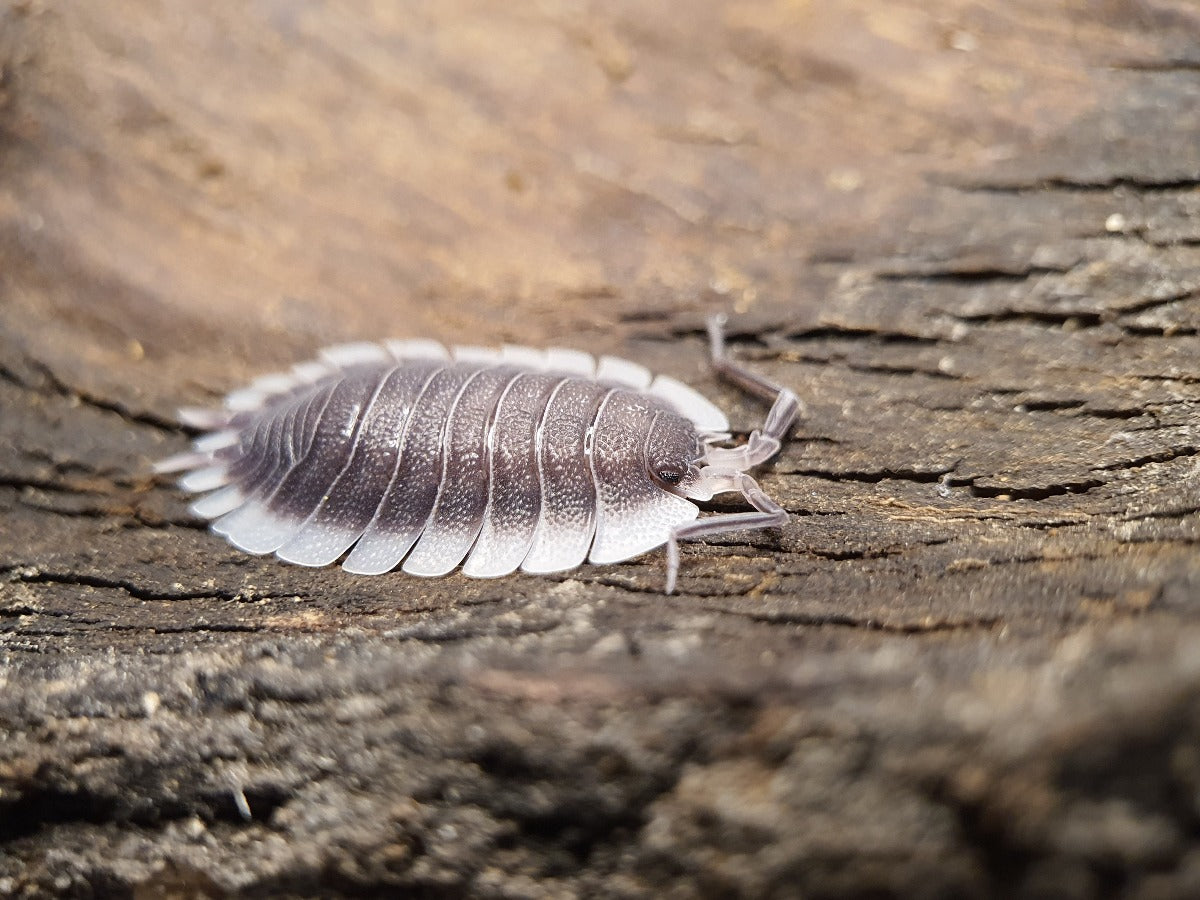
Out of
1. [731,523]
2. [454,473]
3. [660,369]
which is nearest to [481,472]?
[454,473]

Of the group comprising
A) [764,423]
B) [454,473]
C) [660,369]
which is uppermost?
[660,369]

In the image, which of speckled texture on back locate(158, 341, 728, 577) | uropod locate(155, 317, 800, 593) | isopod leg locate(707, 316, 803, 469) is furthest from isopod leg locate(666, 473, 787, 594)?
isopod leg locate(707, 316, 803, 469)

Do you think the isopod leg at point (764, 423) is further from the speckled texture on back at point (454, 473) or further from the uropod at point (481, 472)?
the speckled texture on back at point (454, 473)

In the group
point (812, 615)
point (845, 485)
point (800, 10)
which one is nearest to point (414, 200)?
point (800, 10)

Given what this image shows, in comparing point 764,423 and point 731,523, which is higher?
point 764,423

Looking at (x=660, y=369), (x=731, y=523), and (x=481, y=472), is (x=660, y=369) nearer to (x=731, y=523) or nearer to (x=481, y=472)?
(x=481, y=472)

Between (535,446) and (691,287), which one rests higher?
(691,287)

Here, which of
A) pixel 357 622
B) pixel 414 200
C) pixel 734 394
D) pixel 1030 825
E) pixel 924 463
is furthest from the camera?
pixel 414 200

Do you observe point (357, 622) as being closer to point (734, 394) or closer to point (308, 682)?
point (308, 682)
